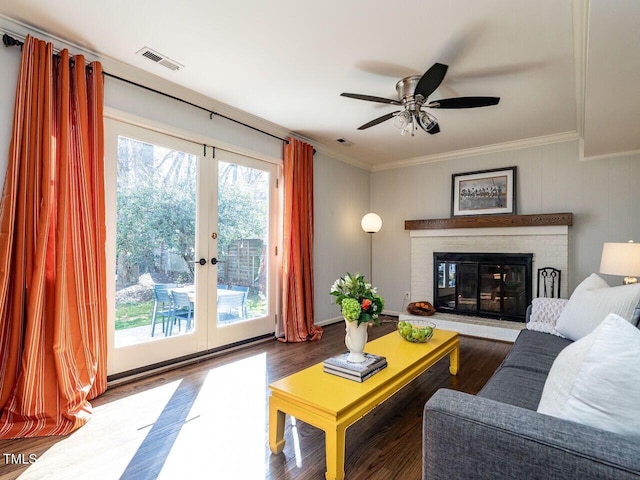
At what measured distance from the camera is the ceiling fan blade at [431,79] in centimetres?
224

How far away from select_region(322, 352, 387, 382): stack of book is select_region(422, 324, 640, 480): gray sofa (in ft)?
2.73

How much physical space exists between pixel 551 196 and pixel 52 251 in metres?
5.08

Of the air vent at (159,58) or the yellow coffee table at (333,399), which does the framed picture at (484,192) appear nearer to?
the yellow coffee table at (333,399)

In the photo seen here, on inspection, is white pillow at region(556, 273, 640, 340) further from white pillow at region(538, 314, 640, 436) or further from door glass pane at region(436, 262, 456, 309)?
door glass pane at region(436, 262, 456, 309)

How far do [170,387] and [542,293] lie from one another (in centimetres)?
419

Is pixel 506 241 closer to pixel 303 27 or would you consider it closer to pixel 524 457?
pixel 303 27

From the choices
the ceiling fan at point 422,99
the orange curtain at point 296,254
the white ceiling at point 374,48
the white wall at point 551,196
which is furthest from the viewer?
the orange curtain at point 296,254

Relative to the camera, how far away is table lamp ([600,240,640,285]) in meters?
2.81

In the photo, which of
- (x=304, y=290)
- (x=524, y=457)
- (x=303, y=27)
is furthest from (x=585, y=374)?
(x=304, y=290)

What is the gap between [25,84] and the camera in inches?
86.0

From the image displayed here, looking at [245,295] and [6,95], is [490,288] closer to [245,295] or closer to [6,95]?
[245,295]

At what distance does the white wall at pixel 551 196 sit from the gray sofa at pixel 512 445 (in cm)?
405

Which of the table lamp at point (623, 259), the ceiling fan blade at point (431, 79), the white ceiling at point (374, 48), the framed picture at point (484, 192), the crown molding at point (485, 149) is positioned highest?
the white ceiling at point (374, 48)

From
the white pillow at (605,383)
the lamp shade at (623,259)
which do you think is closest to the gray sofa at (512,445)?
the white pillow at (605,383)
